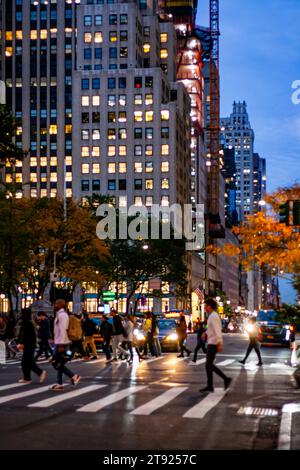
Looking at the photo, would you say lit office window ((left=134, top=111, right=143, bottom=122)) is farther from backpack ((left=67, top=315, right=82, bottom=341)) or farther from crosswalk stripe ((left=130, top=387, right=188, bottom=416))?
crosswalk stripe ((left=130, top=387, right=188, bottom=416))

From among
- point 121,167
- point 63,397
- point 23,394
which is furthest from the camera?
point 121,167

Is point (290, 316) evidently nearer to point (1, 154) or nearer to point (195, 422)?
point (195, 422)

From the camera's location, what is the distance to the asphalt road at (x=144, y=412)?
1035 cm

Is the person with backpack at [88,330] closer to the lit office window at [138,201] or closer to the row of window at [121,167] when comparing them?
the lit office window at [138,201]

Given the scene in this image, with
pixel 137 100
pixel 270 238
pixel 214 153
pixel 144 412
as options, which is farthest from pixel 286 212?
pixel 214 153

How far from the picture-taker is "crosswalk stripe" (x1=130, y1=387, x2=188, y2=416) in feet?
44.7

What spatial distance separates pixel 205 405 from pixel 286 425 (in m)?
2.93

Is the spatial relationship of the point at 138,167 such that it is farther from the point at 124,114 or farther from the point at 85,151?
the point at 85,151

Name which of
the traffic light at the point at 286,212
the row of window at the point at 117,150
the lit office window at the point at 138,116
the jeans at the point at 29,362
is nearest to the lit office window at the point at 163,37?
the lit office window at the point at 138,116

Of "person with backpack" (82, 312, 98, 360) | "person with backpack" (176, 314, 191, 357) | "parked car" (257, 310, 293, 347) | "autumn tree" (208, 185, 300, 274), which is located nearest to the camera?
"person with backpack" (82, 312, 98, 360)

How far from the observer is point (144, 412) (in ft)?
44.3

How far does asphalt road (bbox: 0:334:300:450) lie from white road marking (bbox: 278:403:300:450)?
0.06 meters

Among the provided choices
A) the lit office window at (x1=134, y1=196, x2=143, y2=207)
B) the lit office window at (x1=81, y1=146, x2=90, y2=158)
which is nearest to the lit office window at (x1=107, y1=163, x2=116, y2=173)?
the lit office window at (x1=81, y1=146, x2=90, y2=158)

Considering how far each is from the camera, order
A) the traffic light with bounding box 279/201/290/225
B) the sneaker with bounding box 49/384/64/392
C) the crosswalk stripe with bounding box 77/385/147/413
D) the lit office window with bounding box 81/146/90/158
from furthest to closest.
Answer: the lit office window with bounding box 81/146/90/158 < the traffic light with bounding box 279/201/290/225 < the sneaker with bounding box 49/384/64/392 < the crosswalk stripe with bounding box 77/385/147/413
